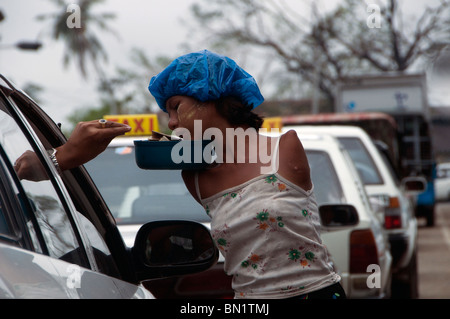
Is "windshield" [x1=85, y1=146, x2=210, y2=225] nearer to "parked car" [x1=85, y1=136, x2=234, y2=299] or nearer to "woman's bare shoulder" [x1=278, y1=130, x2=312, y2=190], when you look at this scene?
"parked car" [x1=85, y1=136, x2=234, y2=299]

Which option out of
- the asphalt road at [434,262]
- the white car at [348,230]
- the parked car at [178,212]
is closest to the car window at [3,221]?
the parked car at [178,212]

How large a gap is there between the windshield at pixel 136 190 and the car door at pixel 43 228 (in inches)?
79.7

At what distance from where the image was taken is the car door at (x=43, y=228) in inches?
59.4

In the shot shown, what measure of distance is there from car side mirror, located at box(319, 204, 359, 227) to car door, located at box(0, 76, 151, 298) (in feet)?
6.87

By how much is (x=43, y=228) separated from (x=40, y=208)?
2.4 inches

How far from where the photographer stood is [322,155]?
5762mm

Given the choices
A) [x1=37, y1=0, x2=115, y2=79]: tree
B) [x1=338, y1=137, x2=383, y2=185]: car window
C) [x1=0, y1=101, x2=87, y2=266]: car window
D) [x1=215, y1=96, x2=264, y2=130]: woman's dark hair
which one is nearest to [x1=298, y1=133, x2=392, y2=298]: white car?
[x1=338, y1=137, x2=383, y2=185]: car window

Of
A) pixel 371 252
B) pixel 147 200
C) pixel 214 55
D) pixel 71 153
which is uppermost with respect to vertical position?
pixel 214 55

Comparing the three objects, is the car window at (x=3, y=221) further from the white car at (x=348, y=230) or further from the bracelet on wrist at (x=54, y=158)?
the white car at (x=348, y=230)

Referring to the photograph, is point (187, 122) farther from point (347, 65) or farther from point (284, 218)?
point (347, 65)

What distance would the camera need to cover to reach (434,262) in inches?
509

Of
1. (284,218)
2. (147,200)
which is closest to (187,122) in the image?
(284,218)

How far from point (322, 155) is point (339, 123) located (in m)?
10.2

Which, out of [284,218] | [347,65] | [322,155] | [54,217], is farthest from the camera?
[347,65]
